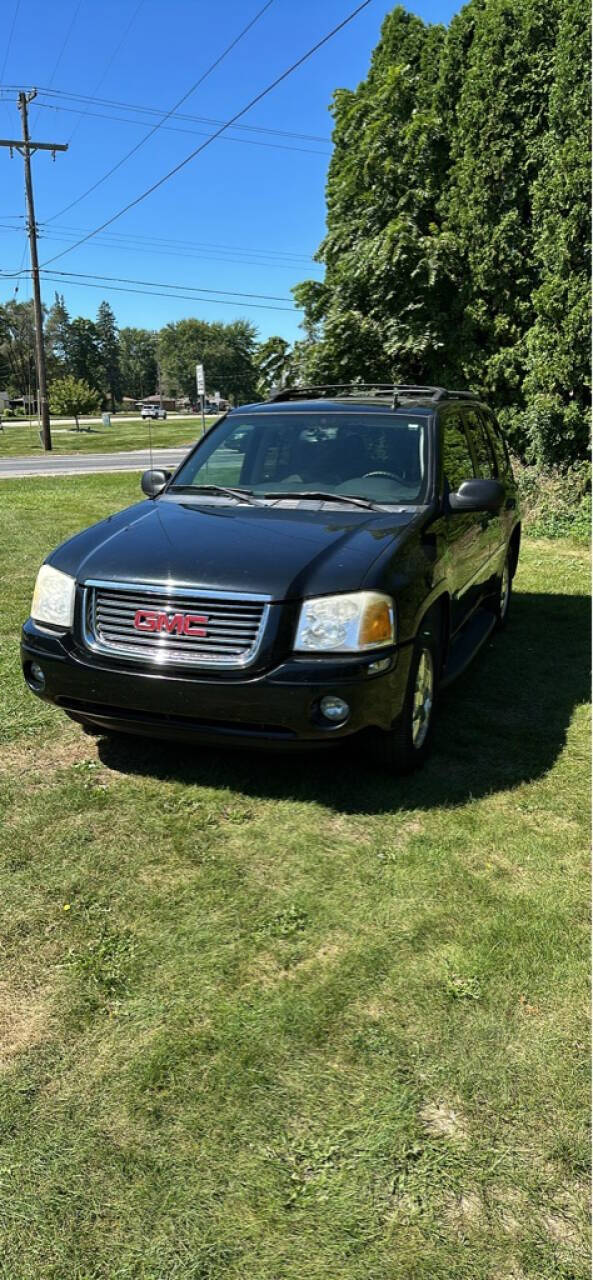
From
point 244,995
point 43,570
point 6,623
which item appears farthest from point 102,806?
point 6,623

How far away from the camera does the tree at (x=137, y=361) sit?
122875mm

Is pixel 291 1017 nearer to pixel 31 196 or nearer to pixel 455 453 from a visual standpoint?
pixel 455 453

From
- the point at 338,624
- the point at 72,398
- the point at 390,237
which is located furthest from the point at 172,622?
the point at 72,398

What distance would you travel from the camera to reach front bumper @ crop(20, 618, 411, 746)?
3.21 m

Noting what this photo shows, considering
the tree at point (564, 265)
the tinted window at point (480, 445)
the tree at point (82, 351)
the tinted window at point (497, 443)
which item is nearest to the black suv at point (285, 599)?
the tinted window at point (480, 445)

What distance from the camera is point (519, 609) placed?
7312 mm

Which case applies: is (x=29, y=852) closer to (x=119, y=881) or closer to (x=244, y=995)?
(x=119, y=881)

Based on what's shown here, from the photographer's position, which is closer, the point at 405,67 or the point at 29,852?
the point at 29,852

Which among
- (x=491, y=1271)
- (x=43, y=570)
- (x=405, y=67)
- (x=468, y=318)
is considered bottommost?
(x=491, y=1271)

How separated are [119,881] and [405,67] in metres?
12.8

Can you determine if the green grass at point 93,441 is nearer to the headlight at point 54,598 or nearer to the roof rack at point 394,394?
the roof rack at point 394,394

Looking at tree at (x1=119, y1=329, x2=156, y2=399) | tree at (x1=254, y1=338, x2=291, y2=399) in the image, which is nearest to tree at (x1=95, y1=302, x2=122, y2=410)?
tree at (x1=119, y1=329, x2=156, y2=399)

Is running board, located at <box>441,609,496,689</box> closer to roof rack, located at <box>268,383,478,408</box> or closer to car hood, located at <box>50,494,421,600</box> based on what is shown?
car hood, located at <box>50,494,421,600</box>

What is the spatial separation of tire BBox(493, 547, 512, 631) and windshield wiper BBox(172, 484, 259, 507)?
2417 millimetres
